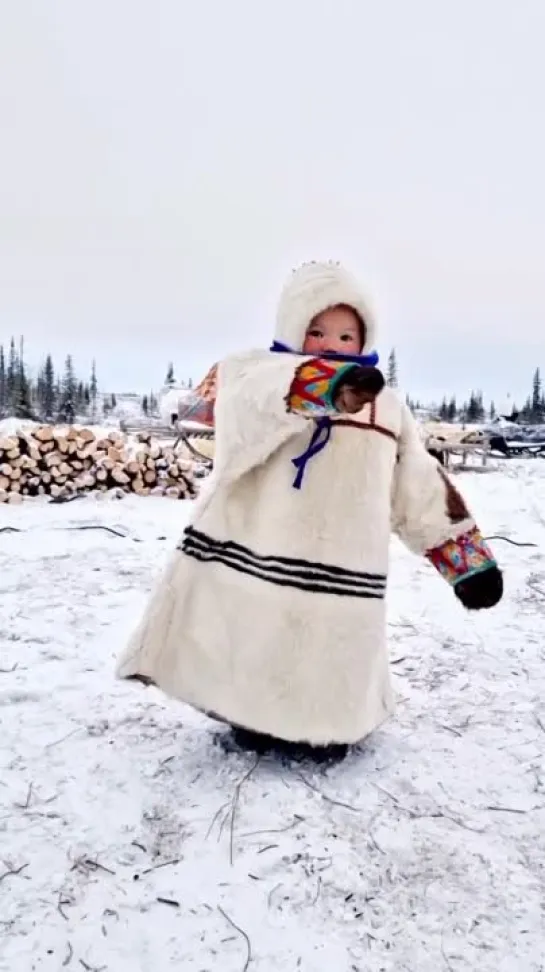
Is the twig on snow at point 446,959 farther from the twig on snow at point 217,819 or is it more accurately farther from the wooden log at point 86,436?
the wooden log at point 86,436

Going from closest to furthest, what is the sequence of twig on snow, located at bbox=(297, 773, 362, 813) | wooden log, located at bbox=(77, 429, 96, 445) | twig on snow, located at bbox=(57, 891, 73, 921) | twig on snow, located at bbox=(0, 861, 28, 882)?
twig on snow, located at bbox=(57, 891, 73, 921), twig on snow, located at bbox=(0, 861, 28, 882), twig on snow, located at bbox=(297, 773, 362, 813), wooden log, located at bbox=(77, 429, 96, 445)

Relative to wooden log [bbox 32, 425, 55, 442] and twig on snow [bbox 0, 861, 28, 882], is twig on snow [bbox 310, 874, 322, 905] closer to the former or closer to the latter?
twig on snow [bbox 0, 861, 28, 882]

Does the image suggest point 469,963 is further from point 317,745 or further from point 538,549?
point 538,549

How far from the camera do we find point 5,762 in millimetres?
2439

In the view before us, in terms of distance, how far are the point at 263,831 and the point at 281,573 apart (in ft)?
2.61

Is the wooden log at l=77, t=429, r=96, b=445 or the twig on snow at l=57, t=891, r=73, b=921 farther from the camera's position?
the wooden log at l=77, t=429, r=96, b=445

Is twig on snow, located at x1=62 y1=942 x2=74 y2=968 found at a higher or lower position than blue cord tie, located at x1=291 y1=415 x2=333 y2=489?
lower

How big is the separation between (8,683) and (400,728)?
5.88 feet

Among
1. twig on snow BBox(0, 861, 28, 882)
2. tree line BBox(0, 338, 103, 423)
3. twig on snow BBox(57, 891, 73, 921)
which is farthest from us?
tree line BBox(0, 338, 103, 423)

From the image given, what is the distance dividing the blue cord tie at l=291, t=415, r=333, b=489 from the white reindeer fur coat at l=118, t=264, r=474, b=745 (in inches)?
1.0

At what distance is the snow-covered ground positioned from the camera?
5.35ft

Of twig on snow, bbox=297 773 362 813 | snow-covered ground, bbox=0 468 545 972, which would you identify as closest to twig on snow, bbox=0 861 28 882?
snow-covered ground, bbox=0 468 545 972

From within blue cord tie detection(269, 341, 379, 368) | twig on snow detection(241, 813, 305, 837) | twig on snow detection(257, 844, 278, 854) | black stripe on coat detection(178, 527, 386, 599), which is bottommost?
twig on snow detection(257, 844, 278, 854)

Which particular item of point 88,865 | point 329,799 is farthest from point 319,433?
point 88,865
